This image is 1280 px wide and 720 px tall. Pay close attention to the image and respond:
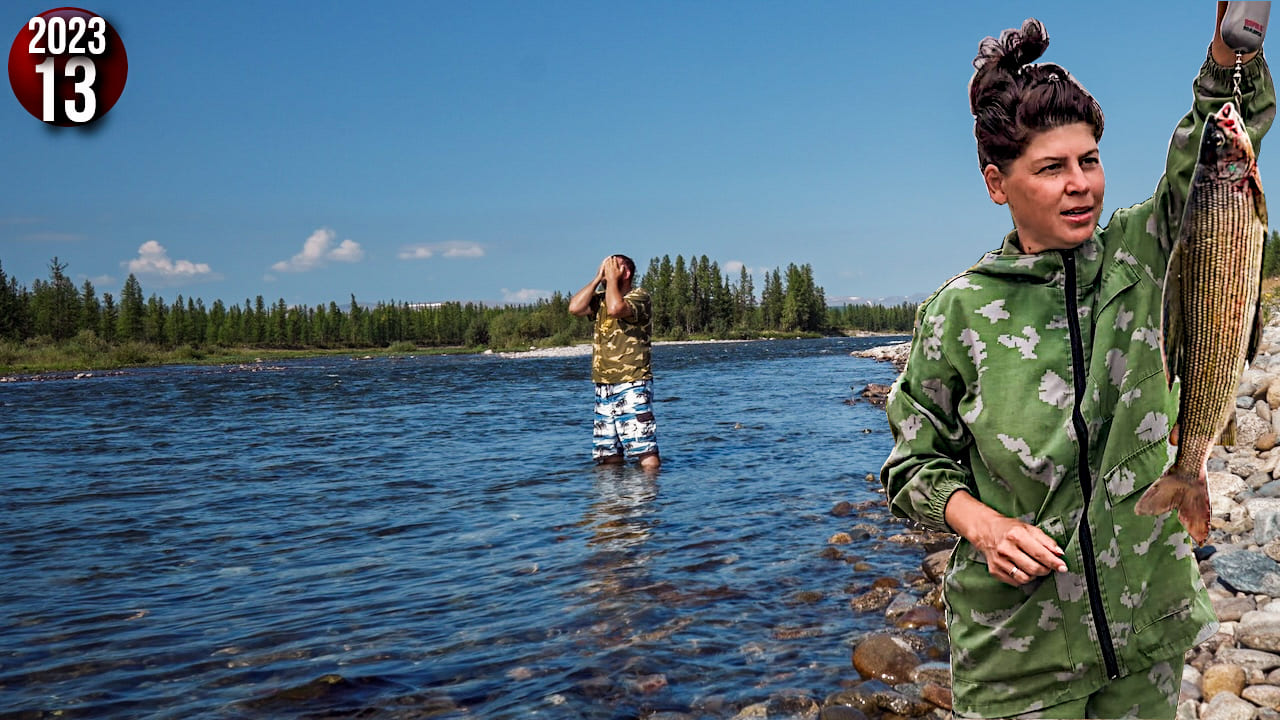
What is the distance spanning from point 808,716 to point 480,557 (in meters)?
4.67

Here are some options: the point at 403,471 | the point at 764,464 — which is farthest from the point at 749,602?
the point at 403,471

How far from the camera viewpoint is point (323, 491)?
13.1m

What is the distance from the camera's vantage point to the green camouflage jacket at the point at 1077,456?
6.55 ft

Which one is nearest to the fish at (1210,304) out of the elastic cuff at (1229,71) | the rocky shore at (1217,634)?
the elastic cuff at (1229,71)

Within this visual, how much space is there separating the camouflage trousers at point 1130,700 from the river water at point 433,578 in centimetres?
325

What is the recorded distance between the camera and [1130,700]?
2053mm

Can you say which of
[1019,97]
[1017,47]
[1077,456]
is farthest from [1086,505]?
[1017,47]

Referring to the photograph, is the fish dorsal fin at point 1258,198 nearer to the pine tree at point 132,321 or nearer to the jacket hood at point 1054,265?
the jacket hood at point 1054,265

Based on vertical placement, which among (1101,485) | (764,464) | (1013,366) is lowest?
(764,464)

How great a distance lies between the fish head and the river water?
165 inches

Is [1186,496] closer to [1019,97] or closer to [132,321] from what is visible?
[1019,97]

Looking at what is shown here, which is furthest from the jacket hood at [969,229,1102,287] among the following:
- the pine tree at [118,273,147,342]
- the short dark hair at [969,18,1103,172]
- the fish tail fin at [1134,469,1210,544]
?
the pine tree at [118,273,147,342]

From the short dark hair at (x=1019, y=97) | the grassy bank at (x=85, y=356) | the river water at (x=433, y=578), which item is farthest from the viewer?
the grassy bank at (x=85, y=356)

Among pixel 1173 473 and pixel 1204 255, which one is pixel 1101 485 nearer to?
pixel 1173 473
